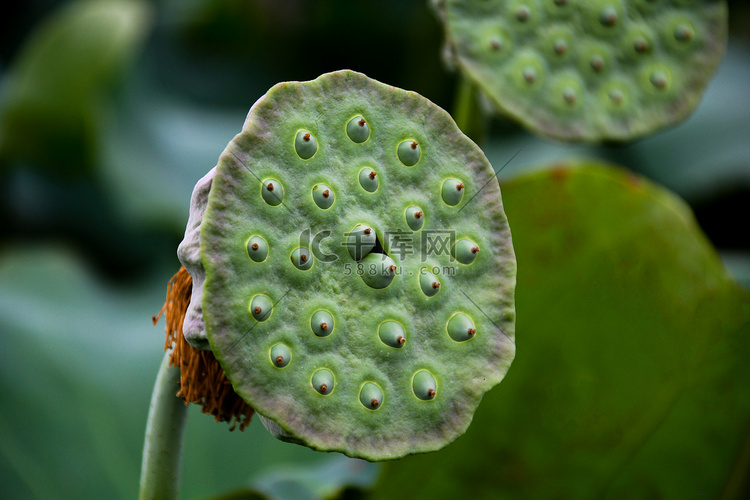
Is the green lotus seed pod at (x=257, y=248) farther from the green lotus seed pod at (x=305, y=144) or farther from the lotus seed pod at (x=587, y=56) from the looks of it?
the lotus seed pod at (x=587, y=56)

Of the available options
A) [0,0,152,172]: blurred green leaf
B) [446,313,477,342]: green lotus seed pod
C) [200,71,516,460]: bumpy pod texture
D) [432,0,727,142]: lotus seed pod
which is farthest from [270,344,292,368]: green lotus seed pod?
[0,0,152,172]: blurred green leaf

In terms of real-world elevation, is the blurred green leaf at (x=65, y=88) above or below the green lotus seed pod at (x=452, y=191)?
below

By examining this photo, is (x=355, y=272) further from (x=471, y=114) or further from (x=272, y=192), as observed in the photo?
(x=471, y=114)

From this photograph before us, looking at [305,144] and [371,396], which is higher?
[305,144]

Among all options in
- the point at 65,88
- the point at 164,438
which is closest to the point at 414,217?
the point at 164,438

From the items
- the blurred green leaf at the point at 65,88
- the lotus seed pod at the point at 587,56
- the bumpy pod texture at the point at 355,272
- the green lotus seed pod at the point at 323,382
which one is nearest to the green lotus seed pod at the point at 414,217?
the bumpy pod texture at the point at 355,272

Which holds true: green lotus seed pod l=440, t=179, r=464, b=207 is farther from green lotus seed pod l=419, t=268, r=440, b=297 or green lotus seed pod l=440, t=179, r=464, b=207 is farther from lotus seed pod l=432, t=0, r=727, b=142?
lotus seed pod l=432, t=0, r=727, b=142
